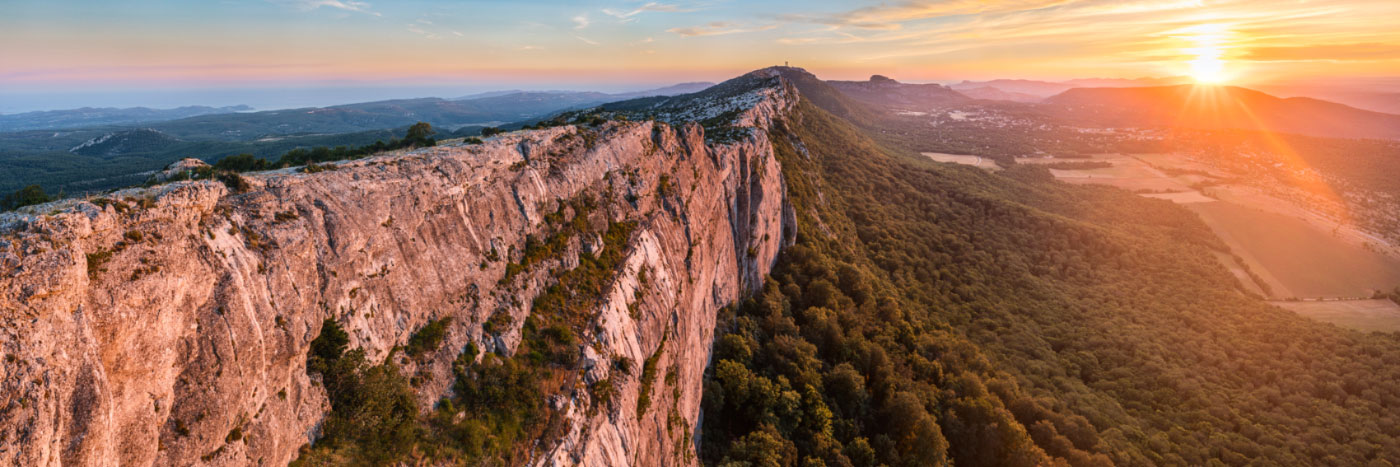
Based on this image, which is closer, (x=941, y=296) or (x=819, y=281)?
(x=819, y=281)

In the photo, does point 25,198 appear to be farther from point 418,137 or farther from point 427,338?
point 418,137

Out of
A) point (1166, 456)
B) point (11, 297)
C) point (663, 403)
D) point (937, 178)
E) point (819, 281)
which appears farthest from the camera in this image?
point (937, 178)

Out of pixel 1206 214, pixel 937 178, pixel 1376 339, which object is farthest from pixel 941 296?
pixel 1206 214

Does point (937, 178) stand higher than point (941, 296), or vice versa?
point (937, 178)

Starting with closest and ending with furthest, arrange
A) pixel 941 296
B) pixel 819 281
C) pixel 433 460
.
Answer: pixel 433 460
pixel 819 281
pixel 941 296

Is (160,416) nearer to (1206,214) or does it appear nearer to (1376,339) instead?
(1376,339)

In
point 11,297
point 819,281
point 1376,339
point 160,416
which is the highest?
point 11,297

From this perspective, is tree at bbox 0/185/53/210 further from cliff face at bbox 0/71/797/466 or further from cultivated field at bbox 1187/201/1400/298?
cultivated field at bbox 1187/201/1400/298
